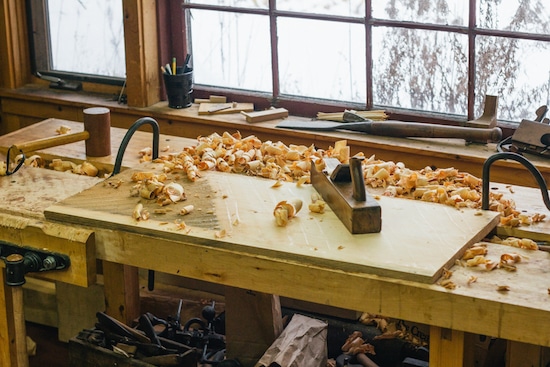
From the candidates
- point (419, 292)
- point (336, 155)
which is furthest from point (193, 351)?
point (419, 292)

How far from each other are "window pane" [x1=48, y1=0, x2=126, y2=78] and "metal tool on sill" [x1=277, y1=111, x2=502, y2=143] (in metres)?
1.11

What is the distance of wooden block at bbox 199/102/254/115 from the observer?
423 centimetres

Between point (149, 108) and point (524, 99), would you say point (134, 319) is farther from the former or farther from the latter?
point (524, 99)

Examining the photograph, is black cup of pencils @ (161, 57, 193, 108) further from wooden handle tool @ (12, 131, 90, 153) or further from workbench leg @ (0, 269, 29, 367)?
workbench leg @ (0, 269, 29, 367)

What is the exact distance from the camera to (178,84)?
4246 millimetres

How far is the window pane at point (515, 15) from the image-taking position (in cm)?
359

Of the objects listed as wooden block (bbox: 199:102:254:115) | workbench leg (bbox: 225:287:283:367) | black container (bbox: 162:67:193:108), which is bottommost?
workbench leg (bbox: 225:287:283:367)

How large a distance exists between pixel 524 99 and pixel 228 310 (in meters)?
1.65

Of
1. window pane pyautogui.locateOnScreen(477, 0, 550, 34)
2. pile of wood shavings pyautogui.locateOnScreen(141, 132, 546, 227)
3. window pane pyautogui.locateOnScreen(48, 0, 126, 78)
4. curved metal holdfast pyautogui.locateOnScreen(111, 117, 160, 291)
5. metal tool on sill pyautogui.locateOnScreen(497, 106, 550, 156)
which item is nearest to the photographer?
pile of wood shavings pyautogui.locateOnScreen(141, 132, 546, 227)

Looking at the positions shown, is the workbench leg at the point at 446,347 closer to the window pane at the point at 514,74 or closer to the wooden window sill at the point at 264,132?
the wooden window sill at the point at 264,132

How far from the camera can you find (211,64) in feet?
14.6

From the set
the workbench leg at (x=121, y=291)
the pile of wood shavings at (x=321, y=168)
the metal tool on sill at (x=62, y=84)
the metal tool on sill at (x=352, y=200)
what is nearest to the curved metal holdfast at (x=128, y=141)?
the pile of wood shavings at (x=321, y=168)

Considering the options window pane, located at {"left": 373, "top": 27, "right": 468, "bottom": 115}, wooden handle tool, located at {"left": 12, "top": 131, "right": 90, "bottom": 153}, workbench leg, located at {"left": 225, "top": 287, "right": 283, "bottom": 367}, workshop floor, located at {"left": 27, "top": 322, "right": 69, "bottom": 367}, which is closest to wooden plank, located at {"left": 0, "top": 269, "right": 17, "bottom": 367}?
wooden handle tool, located at {"left": 12, "top": 131, "right": 90, "bottom": 153}

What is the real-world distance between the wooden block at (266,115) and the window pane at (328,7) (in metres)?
0.47
